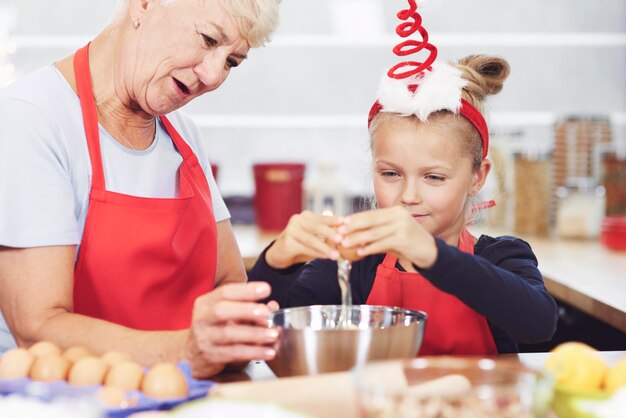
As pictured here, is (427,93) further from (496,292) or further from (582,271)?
(582,271)

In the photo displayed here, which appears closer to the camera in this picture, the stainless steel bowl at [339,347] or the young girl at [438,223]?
the stainless steel bowl at [339,347]

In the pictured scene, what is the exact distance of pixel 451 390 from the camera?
0.84 meters

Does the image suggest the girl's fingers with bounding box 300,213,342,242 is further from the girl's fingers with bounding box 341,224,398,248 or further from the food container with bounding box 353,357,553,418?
the food container with bounding box 353,357,553,418

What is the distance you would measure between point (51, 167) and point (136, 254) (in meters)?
0.21

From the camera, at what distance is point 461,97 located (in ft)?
5.45

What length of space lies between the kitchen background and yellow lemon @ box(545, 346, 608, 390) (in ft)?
9.01

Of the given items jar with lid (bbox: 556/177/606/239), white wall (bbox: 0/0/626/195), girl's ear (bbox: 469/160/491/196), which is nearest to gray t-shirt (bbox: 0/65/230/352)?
girl's ear (bbox: 469/160/491/196)

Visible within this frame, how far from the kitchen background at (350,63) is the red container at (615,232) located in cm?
88

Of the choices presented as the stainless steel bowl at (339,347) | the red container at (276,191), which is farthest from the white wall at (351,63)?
the stainless steel bowl at (339,347)

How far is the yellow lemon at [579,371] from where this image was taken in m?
0.95

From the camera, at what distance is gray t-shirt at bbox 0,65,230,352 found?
1.38 metres

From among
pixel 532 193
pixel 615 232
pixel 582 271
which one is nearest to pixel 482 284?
pixel 582 271

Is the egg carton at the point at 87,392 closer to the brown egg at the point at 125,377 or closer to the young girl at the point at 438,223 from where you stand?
the brown egg at the point at 125,377

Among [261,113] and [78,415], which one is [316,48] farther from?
[78,415]
